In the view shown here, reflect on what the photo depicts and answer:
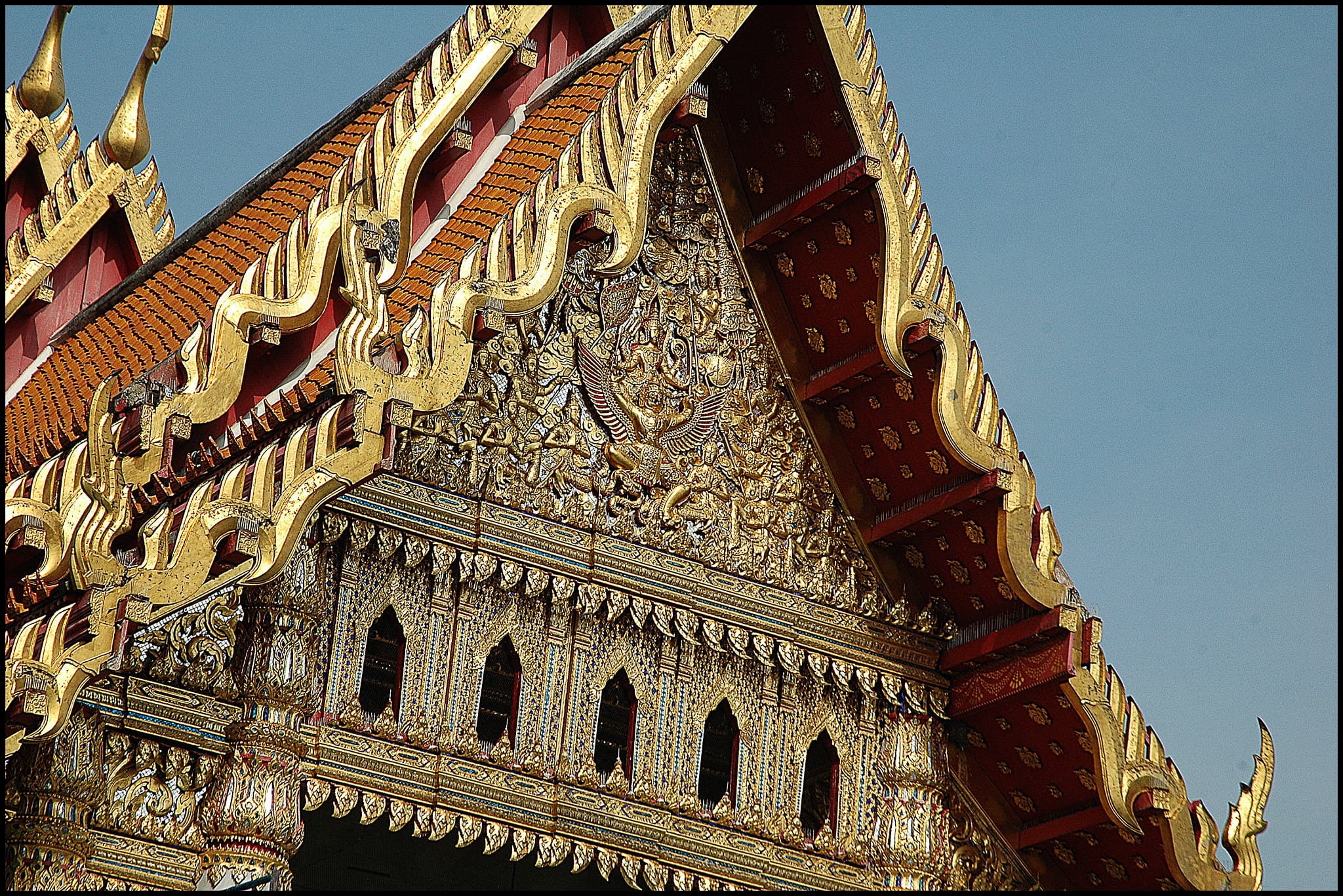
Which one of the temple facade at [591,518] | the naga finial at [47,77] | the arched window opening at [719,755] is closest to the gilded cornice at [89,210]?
the temple facade at [591,518]

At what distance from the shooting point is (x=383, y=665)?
317 inches

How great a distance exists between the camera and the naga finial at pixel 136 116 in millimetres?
9305

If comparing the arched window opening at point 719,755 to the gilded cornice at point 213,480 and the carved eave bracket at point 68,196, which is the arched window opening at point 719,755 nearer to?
the gilded cornice at point 213,480

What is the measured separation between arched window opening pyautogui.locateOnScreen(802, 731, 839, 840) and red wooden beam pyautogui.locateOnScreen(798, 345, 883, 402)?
54.7 inches

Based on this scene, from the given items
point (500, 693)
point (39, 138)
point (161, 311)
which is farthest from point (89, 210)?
point (500, 693)

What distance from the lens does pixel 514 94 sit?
958 cm

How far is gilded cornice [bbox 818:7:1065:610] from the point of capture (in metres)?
8.76

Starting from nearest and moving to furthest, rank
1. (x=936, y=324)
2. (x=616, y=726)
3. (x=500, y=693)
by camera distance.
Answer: (x=500, y=693)
(x=616, y=726)
(x=936, y=324)

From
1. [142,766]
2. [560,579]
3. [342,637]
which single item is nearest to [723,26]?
[560,579]

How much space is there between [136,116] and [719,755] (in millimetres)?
3693

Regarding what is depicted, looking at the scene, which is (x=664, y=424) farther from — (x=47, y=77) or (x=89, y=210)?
(x=89, y=210)

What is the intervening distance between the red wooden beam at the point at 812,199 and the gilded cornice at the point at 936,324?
0.20ft

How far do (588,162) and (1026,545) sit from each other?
229 centimetres

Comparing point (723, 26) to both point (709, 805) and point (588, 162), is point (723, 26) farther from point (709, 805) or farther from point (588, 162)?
point (709, 805)
